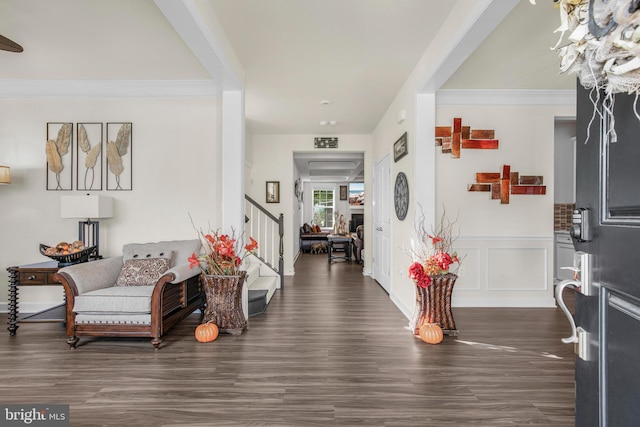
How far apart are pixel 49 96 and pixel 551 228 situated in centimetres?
619

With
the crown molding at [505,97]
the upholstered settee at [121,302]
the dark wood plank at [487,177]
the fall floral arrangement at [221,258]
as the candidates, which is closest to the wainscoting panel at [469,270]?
the dark wood plank at [487,177]

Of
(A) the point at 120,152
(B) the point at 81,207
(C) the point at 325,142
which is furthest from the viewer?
(C) the point at 325,142

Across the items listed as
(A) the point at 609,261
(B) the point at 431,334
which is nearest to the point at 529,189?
(B) the point at 431,334

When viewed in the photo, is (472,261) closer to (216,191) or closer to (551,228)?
(551,228)

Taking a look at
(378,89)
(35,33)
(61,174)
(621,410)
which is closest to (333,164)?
(378,89)

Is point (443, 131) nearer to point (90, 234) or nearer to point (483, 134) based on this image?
point (483, 134)

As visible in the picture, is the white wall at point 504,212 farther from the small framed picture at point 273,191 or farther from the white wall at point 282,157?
the small framed picture at point 273,191

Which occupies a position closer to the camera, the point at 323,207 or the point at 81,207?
the point at 81,207

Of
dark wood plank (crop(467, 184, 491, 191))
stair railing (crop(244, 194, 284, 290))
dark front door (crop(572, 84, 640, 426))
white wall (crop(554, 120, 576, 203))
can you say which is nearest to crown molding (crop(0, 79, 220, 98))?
stair railing (crop(244, 194, 284, 290))

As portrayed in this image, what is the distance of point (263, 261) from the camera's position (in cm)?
545

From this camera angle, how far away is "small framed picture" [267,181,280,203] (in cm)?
667

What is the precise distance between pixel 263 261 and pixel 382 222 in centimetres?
203

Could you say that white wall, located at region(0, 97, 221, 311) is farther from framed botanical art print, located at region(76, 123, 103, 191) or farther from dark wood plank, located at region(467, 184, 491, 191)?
dark wood plank, located at region(467, 184, 491, 191)

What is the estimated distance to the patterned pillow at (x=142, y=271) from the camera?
335cm
